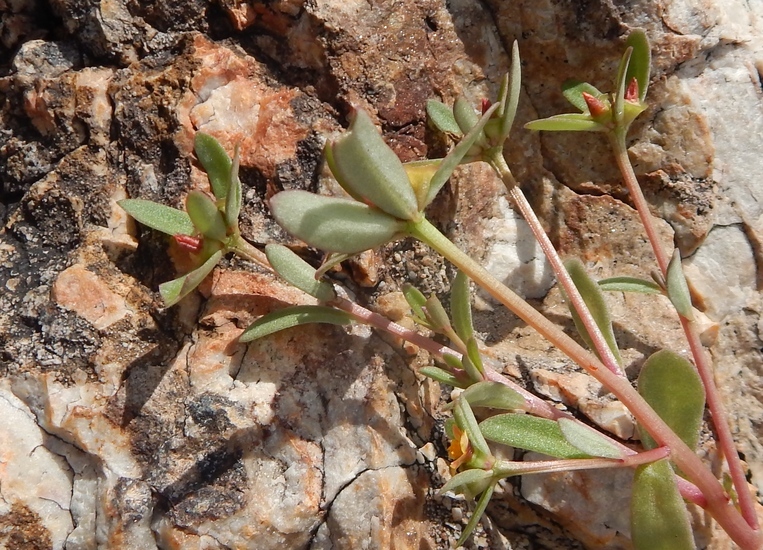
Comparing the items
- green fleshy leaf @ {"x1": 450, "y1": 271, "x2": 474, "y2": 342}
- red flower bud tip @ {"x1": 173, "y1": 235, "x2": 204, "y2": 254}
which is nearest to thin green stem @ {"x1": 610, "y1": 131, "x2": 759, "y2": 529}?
green fleshy leaf @ {"x1": 450, "y1": 271, "x2": 474, "y2": 342}

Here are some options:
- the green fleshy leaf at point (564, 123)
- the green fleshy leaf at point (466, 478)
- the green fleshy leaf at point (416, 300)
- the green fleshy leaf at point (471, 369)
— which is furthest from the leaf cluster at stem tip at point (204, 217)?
the green fleshy leaf at point (564, 123)

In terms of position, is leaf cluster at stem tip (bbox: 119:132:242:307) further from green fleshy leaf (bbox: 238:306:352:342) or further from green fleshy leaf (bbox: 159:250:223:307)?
green fleshy leaf (bbox: 238:306:352:342)

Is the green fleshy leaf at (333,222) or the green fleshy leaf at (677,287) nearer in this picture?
the green fleshy leaf at (333,222)

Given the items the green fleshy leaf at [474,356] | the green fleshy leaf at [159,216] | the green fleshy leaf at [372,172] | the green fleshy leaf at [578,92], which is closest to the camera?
the green fleshy leaf at [372,172]

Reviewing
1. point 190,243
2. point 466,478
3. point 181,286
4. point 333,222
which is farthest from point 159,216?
point 466,478

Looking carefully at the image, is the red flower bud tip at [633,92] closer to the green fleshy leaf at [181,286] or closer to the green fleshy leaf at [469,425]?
the green fleshy leaf at [469,425]

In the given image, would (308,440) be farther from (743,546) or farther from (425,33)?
(425,33)
